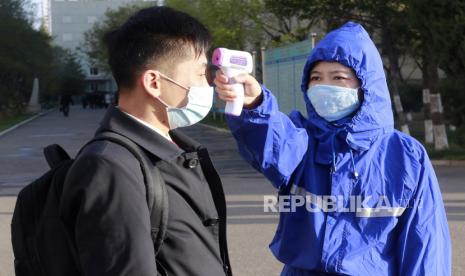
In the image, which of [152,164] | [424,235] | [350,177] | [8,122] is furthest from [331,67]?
[8,122]

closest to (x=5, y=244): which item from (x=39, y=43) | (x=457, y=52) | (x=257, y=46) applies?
(x=457, y=52)

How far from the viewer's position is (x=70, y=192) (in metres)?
1.86

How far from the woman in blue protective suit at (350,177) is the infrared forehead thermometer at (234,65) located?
0.80ft

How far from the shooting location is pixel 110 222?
1.82 metres

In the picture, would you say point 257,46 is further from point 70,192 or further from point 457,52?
point 70,192

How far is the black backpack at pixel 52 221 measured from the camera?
6.28 ft

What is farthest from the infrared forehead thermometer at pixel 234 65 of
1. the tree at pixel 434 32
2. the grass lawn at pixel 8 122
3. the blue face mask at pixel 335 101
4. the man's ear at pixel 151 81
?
the grass lawn at pixel 8 122

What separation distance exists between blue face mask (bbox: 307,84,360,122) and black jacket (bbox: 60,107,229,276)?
33.2 inches

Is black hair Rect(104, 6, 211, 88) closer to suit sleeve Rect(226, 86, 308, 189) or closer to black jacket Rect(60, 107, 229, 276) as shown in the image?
black jacket Rect(60, 107, 229, 276)

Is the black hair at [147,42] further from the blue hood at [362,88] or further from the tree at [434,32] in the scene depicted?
the tree at [434,32]

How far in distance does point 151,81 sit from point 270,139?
59 cm

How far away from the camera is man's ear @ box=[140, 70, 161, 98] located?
2100mm

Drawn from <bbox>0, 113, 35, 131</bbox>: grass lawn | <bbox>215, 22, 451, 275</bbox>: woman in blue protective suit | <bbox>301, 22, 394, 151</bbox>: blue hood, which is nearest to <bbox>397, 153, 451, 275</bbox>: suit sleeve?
<bbox>215, 22, 451, 275</bbox>: woman in blue protective suit

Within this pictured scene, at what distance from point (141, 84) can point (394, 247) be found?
3.84 ft
